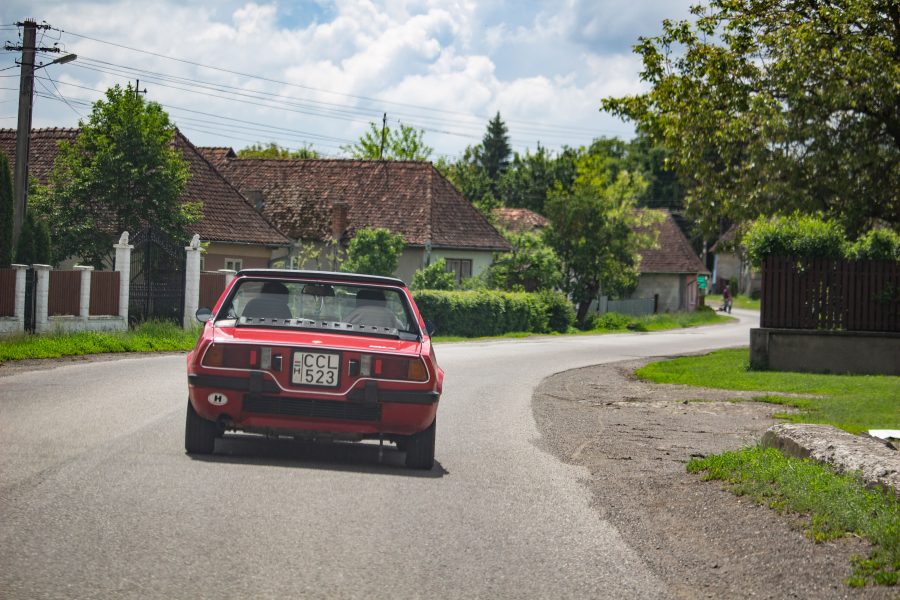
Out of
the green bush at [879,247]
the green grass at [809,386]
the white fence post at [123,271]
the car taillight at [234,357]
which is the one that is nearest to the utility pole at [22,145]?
the white fence post at [123,271]

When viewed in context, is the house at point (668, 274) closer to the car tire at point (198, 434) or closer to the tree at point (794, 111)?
the tree at point (794, 111)

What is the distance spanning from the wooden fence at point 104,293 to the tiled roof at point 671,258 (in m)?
56.3

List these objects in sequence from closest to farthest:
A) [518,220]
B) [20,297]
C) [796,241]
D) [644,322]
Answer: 1. [796,241]
2. [20,297]
3. [644,322]
4. [518,220]

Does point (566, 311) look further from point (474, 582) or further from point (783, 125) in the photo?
point (474, 582)

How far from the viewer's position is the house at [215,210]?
1633 inches

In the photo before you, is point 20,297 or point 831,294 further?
point 20,297

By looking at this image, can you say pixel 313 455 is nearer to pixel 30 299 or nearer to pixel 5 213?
pixel 30 299

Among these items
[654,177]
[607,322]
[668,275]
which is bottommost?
[607,322]

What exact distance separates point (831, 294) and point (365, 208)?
3256 centimetres

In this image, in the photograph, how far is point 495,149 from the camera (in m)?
114

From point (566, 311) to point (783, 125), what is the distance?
2362 centimetres

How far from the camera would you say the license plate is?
946 cm

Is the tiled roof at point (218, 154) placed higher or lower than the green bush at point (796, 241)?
higher

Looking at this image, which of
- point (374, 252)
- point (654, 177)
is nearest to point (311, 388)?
point (374, 252)
